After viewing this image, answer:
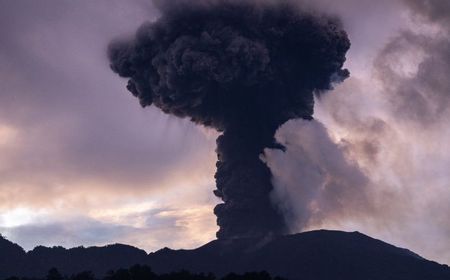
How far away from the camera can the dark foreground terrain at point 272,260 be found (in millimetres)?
125938

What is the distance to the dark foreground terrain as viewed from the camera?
125938 millimetres

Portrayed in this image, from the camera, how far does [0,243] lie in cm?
15588

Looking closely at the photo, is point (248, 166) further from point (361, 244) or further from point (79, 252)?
point (79, 252)

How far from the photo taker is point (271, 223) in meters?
131

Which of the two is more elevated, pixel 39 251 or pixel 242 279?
pixel 39 251

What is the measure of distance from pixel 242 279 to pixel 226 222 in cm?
5296

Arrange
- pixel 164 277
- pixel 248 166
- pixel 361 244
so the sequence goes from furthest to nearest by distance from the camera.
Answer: pixel 361 244
pixel 248 166
pixel 164 277

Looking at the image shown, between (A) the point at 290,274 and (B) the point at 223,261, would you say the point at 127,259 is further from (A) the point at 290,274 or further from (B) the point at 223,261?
(A) the point at 290,274

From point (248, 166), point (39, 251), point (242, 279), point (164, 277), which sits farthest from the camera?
point (39, 251)

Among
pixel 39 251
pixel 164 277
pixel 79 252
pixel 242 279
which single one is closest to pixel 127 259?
pixel 79 252

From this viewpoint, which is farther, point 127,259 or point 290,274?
point 127,259

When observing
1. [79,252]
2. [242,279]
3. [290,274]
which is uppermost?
[79,252]

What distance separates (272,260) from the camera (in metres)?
128

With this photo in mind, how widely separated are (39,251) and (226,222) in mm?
46725
